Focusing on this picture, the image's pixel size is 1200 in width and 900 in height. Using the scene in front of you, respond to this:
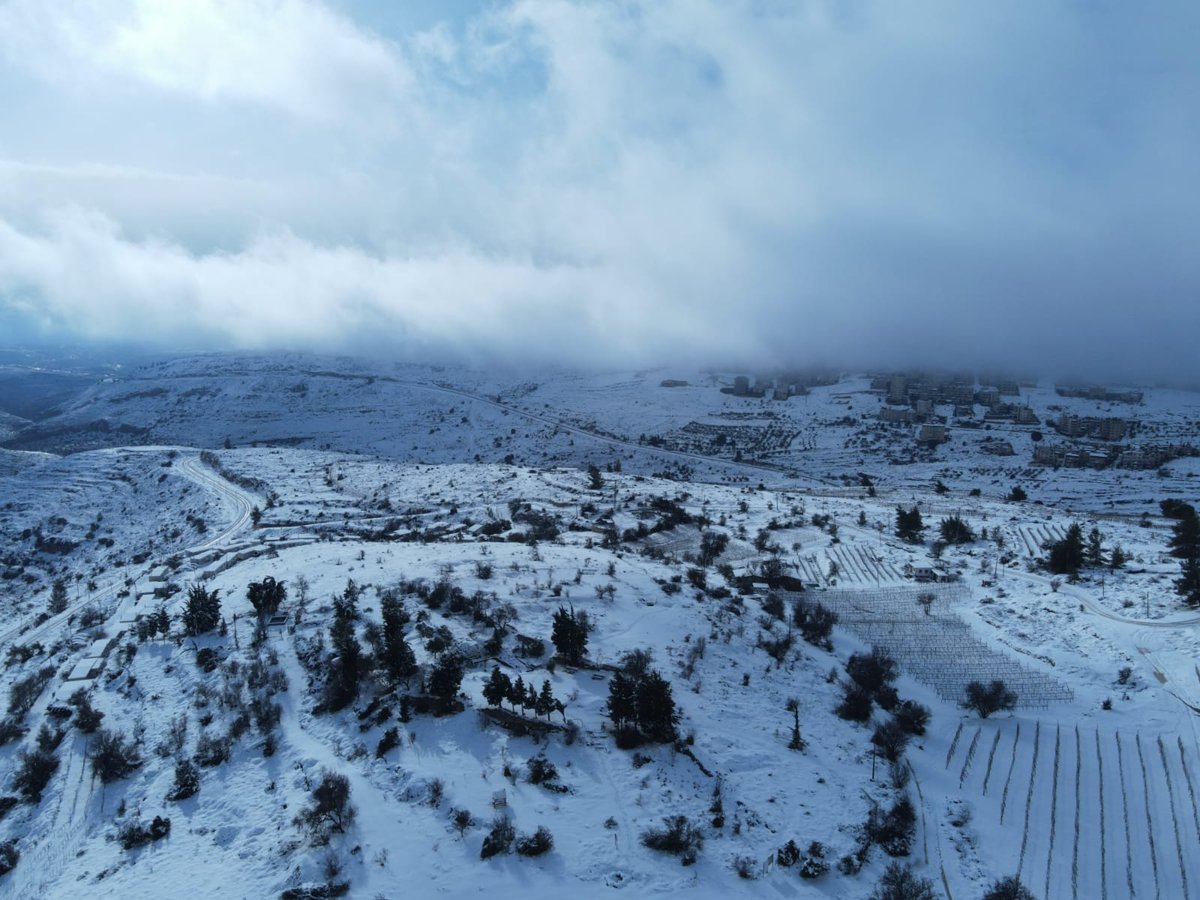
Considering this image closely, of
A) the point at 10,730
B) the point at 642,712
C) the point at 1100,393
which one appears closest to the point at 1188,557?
the point at 642,712

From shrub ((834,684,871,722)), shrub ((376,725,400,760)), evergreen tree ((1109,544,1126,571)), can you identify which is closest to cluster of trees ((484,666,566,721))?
shrub ((376,725,400,760))

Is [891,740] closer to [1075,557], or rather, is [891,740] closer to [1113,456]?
[1075,557]

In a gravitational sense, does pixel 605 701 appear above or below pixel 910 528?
below

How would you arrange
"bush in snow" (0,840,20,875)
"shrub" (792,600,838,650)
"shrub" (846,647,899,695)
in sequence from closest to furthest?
"bush in snow" (0,840,20,875)
"shrub" (846,647,899,695)
"shrub" (792,600,838,650)

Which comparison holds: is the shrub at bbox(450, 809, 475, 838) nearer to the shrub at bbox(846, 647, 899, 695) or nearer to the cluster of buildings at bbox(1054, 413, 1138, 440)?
the shrub at bbox(846, 647, 899, 695)

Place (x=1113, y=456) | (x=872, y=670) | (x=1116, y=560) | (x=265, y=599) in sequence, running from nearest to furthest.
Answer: (x=872, y=670) → (x=265, y=599) → (x=1116, y=560) → (x=1113, y=456)

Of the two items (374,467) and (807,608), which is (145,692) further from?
(374,467)

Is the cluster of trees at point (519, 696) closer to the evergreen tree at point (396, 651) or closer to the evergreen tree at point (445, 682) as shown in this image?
the evergreen tree at point (445, 682)
